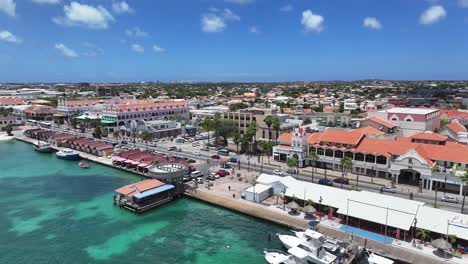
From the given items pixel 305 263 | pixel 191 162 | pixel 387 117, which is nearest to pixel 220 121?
pixel 191 162

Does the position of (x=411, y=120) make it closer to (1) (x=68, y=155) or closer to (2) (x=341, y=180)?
(2) (x=341, y=180)

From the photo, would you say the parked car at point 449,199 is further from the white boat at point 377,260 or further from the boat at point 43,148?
the boat at point 43,148

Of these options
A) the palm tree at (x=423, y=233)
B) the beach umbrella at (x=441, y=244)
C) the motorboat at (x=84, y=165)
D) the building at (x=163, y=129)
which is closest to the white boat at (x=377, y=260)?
the beach umbrella at (x=441, y=244)

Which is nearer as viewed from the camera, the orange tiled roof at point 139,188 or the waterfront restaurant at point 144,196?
the waterfront restaurant at point 144,196

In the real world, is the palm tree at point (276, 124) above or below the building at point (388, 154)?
above

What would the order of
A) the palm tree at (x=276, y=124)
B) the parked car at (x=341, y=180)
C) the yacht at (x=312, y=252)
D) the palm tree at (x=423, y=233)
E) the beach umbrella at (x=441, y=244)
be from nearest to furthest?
the beach umbrella at (x=441, y=244) → the yacht at (x=312, y=252) → the palm tree at (x=423, y=233) → the parked car at (x=341, y=180) → the palm tree at (x=276, y=124)

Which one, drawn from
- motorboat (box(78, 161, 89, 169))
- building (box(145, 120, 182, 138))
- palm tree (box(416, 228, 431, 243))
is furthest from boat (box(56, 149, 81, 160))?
palm tree (box(416, 228, 431, 243))
